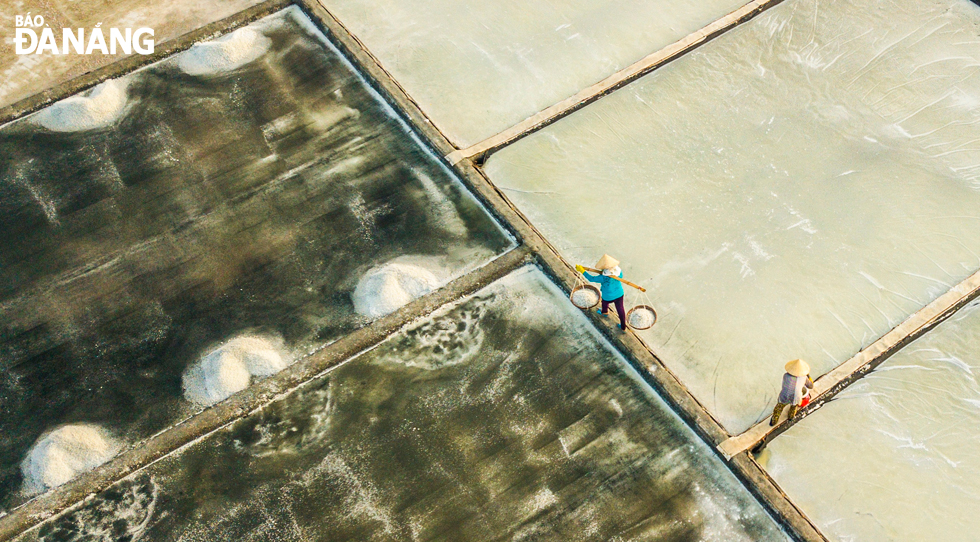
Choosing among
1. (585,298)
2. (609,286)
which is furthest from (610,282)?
(585,298)

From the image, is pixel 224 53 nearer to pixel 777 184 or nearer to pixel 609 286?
pixel 609 286

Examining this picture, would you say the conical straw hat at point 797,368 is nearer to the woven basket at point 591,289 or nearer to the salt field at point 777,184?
the salt field at point 777,184

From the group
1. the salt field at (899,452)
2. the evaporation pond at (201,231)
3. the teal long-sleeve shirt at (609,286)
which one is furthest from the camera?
the evaporation pond at (201,231)

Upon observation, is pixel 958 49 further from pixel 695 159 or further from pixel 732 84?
pixel 695 159

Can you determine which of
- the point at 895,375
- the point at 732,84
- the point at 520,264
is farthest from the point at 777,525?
the point at 732,84

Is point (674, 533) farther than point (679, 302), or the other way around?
point (679, 302)

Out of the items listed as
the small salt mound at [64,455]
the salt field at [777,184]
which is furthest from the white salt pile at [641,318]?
the small salt mound at [64,455]
